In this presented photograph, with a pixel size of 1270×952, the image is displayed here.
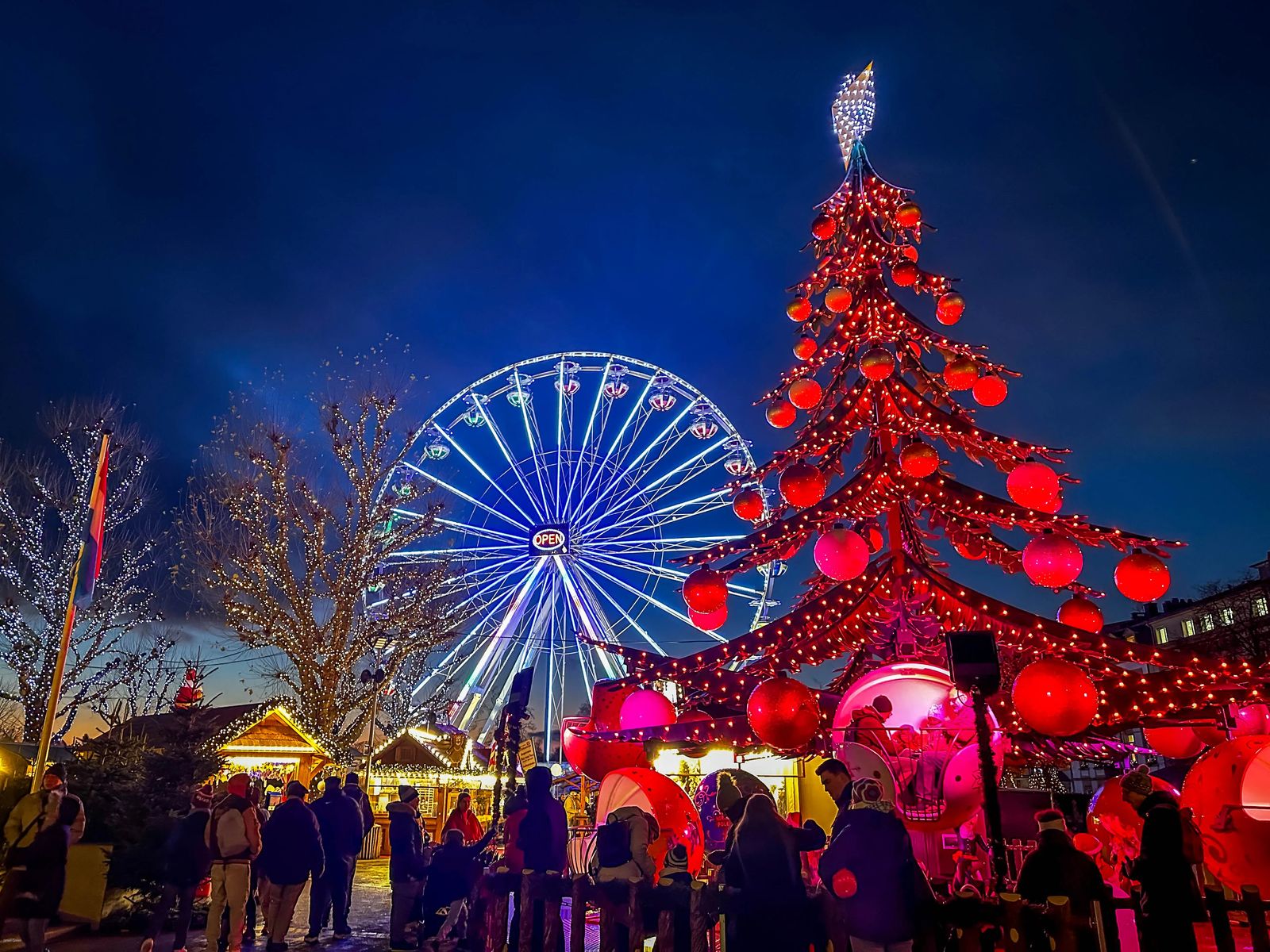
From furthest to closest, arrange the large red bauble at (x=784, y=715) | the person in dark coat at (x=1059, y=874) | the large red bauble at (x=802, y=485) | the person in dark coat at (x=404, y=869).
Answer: the large red bauble at (x=802, y=485) < the person in dark coat at (x=404, y=869) < the large red bauble at (x=784, y=715) < the person in dark coat at (x=1059, y=874)

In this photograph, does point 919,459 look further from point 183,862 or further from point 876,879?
point 183,862

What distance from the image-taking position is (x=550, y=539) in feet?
64.7

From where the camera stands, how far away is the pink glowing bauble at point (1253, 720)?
7.50m

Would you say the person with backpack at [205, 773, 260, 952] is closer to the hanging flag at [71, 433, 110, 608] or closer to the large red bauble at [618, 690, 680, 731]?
the large red bauble at [618, 690, 680, 731]

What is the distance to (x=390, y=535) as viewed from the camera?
19.9 meters

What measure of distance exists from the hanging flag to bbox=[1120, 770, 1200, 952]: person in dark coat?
36.5 ft

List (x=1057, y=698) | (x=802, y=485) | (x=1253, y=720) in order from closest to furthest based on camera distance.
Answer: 1. (x=1057, y=698)
2. (x=802, y=485)
3. (x=1253, y=720)

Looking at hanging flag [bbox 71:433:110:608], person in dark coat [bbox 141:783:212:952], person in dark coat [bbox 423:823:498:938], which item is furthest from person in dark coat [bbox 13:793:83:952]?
hanging flag [bbox 71:433:110:608]

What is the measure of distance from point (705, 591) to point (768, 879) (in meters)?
3.24

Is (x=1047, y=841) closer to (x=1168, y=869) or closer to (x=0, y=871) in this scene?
(x=1168, y=869)

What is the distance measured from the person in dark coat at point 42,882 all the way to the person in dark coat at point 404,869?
241 cm

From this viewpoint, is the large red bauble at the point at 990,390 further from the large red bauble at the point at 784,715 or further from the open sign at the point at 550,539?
the open sign at the point at 550,539

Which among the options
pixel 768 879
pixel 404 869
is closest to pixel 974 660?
pixel 768 879

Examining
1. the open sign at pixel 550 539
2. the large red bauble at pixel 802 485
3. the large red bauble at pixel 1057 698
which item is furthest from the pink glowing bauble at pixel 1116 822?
the open sign at pixel 550 539
